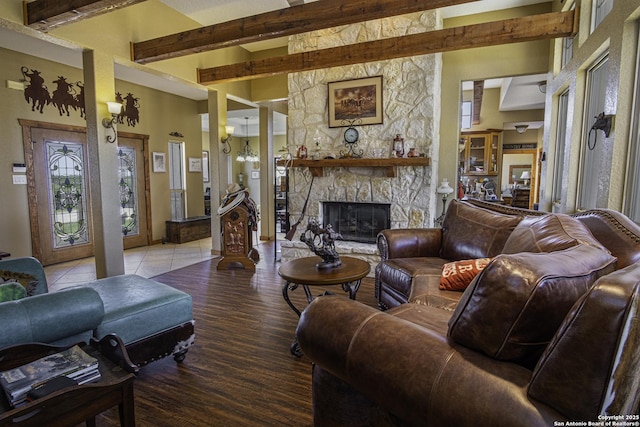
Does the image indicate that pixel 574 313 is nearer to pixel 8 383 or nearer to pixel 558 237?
pixel 558 237

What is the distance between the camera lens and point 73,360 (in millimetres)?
1451

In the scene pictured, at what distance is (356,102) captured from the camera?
183 inches

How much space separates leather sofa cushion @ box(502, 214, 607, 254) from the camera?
1461mm

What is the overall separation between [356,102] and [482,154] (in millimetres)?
5410

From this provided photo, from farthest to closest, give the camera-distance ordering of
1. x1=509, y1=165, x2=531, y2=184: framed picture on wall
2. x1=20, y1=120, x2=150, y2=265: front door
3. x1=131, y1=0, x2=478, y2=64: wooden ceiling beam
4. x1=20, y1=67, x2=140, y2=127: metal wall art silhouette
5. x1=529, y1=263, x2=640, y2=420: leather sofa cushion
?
1. x1=509, y1=165, x2=531, y2=184: framed picture on wall
2. x1=20, y1=120, x2=150, y2=265: front door
3. x1=20, y1=67, x2=140, y2=127: metal wall art silhouette
4. x1=131, y1=0, x2=478, y2=64: wooden ceiling beam
5. x1=529, y1=263, x2=640, y2=420: leather sofa cushion

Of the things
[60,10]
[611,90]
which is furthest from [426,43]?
[60,10]

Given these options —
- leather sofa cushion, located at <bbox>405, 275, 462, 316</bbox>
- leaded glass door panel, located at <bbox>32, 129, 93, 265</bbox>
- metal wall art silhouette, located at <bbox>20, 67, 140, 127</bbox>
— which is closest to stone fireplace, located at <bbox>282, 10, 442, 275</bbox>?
leather sofa cushion, located at <bbox>405, 275, 462, 316</bbox>

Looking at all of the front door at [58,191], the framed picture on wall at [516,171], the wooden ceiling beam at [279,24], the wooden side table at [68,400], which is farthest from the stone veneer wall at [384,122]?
the framed picture on wall at [516,171]

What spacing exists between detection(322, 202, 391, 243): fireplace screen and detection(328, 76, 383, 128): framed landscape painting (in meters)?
1.15

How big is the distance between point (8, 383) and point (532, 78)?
24.0ft

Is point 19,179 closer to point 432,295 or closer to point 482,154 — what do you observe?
point 432,295

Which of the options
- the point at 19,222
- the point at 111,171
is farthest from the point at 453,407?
the point at 19,222

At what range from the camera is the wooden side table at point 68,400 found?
1173 millimetres

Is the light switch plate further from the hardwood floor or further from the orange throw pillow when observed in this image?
the orange throw pillow
